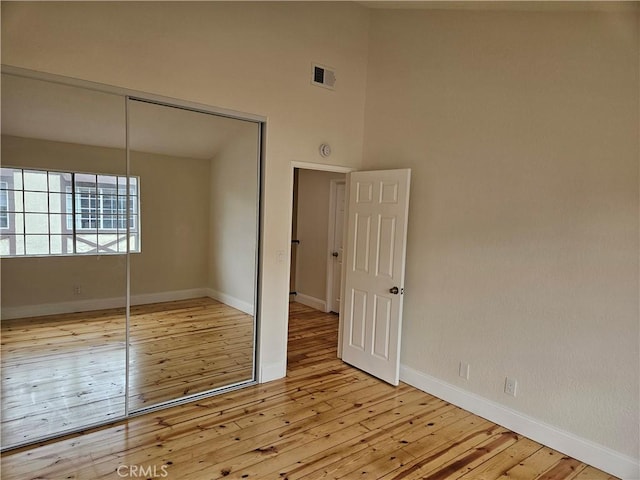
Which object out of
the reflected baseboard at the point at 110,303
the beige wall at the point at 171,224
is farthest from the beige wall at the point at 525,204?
the beige wall at the point at 171,224

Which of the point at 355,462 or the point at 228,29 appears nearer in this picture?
the point at 355,462

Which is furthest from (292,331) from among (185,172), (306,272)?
(185,172)

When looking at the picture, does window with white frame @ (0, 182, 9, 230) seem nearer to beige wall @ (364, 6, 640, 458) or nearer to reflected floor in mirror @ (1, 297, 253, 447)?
reflected floor in mirror @ (1, 297, 253, 447)

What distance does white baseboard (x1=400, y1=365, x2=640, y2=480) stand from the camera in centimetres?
255

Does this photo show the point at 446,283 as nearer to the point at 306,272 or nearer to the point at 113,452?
the point at 113,452

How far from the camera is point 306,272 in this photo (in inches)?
263

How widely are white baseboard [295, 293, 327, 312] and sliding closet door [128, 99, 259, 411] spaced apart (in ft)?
8.84

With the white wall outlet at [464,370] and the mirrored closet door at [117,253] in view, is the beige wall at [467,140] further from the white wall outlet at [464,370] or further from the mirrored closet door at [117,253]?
the mirrored closet door at [117,253]

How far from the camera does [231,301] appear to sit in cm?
367

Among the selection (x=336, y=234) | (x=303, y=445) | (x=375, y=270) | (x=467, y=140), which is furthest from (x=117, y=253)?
(x=336, y=234)

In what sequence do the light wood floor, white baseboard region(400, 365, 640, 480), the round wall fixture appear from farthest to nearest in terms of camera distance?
the round wall fixture, white baseboard region(400, 365, 640, 480), the light wood floor

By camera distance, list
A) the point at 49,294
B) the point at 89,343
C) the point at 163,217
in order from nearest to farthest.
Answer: the point at 49,294 < the point at 89,343 < the point at 163,217

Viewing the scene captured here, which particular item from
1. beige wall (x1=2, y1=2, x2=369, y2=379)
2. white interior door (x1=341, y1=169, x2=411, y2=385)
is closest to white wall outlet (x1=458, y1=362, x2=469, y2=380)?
white interior door (x1=341, y1=169, x2=411, y2=385)

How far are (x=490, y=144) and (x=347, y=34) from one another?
1919 mm
